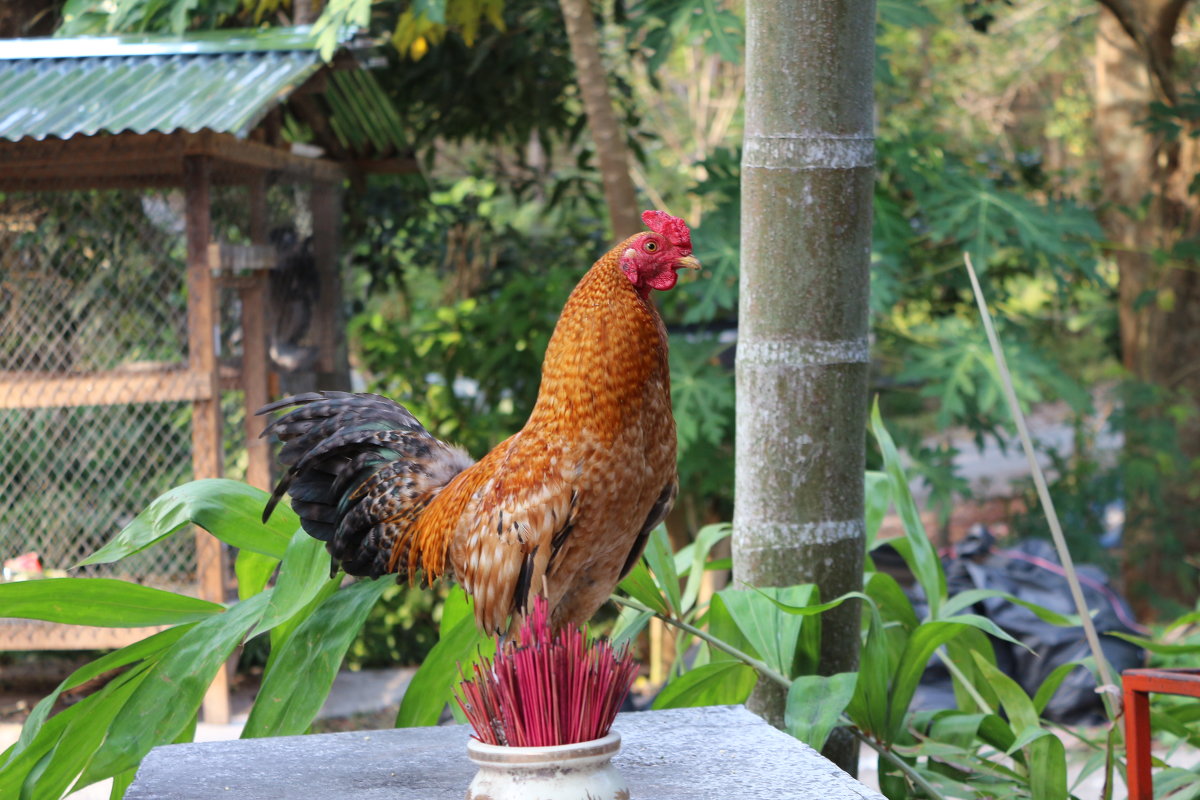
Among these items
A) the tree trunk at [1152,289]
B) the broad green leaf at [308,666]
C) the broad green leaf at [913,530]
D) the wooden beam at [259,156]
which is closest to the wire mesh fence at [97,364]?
the wooden beam at [259,156]

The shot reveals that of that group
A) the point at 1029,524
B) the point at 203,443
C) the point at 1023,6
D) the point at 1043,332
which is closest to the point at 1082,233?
the point at 1029,524

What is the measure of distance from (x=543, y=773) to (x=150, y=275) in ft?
11.6

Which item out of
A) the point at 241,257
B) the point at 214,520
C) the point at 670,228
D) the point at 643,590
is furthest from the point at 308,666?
the point at 241,257

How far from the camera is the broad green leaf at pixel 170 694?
1.89m

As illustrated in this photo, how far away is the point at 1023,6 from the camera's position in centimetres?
973

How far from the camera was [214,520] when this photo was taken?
212cm

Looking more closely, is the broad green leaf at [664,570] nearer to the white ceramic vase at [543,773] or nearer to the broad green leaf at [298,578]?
the broad green leaf at [298,578]

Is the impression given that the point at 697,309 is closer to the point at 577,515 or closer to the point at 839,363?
the point at 839,363

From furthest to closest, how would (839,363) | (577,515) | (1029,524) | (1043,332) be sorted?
(1043,332), (1029,524), (839,363), (577,515)

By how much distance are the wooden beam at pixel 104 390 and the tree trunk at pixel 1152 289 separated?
4482 mm

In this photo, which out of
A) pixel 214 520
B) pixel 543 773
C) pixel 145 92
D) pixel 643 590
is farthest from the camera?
pixel 145 92

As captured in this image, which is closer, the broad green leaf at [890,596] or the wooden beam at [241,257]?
the broad green leaf at [890,596]

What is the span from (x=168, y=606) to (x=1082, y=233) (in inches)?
151

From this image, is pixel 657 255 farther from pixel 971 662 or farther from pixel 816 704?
pixel 971 662
